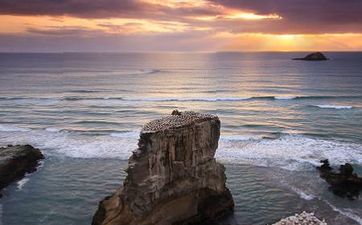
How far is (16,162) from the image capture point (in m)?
40.2

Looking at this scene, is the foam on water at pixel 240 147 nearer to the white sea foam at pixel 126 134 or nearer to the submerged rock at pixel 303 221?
the white sea foam at pixel 126 134

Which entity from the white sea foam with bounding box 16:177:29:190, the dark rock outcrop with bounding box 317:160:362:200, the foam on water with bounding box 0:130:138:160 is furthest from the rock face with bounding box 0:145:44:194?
the dark rock outcrop with bounding box 317:160:362:200

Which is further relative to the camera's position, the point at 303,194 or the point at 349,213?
the point at 303,194

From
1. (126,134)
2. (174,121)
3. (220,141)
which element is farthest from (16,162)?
(220,141)

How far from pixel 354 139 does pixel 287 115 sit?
16.8m

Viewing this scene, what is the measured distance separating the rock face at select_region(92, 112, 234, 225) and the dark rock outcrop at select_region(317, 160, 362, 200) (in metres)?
10.6

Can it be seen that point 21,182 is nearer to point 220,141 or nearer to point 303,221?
point 220,141

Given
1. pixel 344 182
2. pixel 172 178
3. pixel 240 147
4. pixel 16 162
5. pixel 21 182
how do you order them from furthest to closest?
pixel 240 147 < pixel 16 162 < pixel 21 182 < pixel 344 182 < pixel 172 178

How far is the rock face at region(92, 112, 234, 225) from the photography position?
26594 millimetres

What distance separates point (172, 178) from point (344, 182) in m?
16.0

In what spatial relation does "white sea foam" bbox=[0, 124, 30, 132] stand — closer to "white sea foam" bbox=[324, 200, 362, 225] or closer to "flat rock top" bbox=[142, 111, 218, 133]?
"flat rock top" bbox=[142, 111, 218, 133]

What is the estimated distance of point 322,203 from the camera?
110 feet

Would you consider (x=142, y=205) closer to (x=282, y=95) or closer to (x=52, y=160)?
(x=52, y=160)

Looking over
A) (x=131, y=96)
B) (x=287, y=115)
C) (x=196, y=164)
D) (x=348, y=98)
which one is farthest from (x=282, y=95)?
(x=196, y=164)
